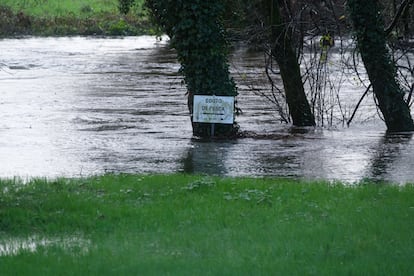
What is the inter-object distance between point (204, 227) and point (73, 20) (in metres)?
53.0

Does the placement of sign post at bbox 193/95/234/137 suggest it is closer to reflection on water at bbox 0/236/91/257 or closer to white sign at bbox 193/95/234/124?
white sign at bbox 193/95/234/124

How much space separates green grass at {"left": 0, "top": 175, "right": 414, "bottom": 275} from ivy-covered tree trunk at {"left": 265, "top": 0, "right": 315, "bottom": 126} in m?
9.26

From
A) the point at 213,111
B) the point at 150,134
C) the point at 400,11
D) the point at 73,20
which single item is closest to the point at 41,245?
the point at 213,111

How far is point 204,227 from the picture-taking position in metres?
9.12

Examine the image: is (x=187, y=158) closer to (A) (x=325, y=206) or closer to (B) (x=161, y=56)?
(A) (x=325, y=206)

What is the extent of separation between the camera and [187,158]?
16.3 m

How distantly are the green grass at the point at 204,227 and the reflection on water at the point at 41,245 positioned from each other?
1cm

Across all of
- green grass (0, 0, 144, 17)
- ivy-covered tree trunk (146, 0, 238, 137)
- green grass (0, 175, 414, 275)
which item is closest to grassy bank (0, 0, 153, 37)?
green grass (0, 0, 144, 17)

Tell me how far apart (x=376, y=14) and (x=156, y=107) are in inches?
305

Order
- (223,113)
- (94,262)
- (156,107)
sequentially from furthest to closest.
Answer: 1. (156,107)
2. (223,113)
3. (94,262)

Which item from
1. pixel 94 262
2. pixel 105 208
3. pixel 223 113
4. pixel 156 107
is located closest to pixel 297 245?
pixel 94 262

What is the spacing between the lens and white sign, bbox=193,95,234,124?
60.3 feet

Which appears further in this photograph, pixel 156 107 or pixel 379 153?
pixel 156 107

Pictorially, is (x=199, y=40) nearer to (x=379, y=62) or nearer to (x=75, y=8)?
(x=379, y=62)
